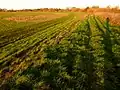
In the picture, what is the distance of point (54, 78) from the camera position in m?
10.2

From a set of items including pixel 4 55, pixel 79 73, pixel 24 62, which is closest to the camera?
pixel 79 73

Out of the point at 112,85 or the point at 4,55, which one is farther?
the point at 4,55

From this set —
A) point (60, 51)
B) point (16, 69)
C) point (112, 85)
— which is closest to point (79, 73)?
point (112, 85)

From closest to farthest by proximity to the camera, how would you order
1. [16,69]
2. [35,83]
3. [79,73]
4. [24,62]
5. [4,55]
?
[35,83], [79,73], [16,69], [24,62], [4,55]

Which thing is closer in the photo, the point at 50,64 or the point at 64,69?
the point at 64,69

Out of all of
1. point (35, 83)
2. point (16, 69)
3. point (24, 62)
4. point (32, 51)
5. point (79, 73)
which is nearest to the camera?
point (35, 83)

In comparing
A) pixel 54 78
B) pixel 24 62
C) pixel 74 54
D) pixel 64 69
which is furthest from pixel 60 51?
pixel 54 78

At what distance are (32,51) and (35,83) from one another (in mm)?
6342

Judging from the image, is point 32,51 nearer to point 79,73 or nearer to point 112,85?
point 79,73

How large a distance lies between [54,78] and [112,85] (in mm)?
2363

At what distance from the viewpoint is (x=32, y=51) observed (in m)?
15.9

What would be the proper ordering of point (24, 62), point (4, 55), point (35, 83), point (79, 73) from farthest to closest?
point (4, 55) → point (24, 62) → point (79, 73) → point (35, 83)

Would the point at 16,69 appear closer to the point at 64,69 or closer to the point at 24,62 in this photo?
the point at 24,62

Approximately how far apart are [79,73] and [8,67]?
140 inches
